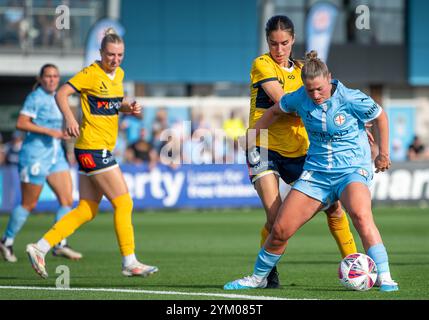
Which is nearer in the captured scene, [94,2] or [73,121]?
[73,121]

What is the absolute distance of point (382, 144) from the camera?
8.52 meters

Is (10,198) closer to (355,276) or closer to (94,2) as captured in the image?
(94,2)

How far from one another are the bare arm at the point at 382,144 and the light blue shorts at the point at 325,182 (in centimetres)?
17

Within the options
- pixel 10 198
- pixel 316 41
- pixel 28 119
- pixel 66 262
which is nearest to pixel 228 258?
pixel 66 262

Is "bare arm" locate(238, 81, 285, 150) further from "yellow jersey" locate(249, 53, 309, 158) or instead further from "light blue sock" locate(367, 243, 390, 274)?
"light blue sock" locate(367, 243, 390, 274)

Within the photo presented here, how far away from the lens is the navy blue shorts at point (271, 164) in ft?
30.2

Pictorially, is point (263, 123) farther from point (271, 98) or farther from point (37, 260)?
point (37, 260)

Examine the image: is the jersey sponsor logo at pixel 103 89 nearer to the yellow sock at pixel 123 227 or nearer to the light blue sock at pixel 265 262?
the yellow sock at pixel 123 227

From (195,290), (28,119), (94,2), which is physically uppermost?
(94,2)

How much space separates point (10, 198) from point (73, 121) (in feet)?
46.7
